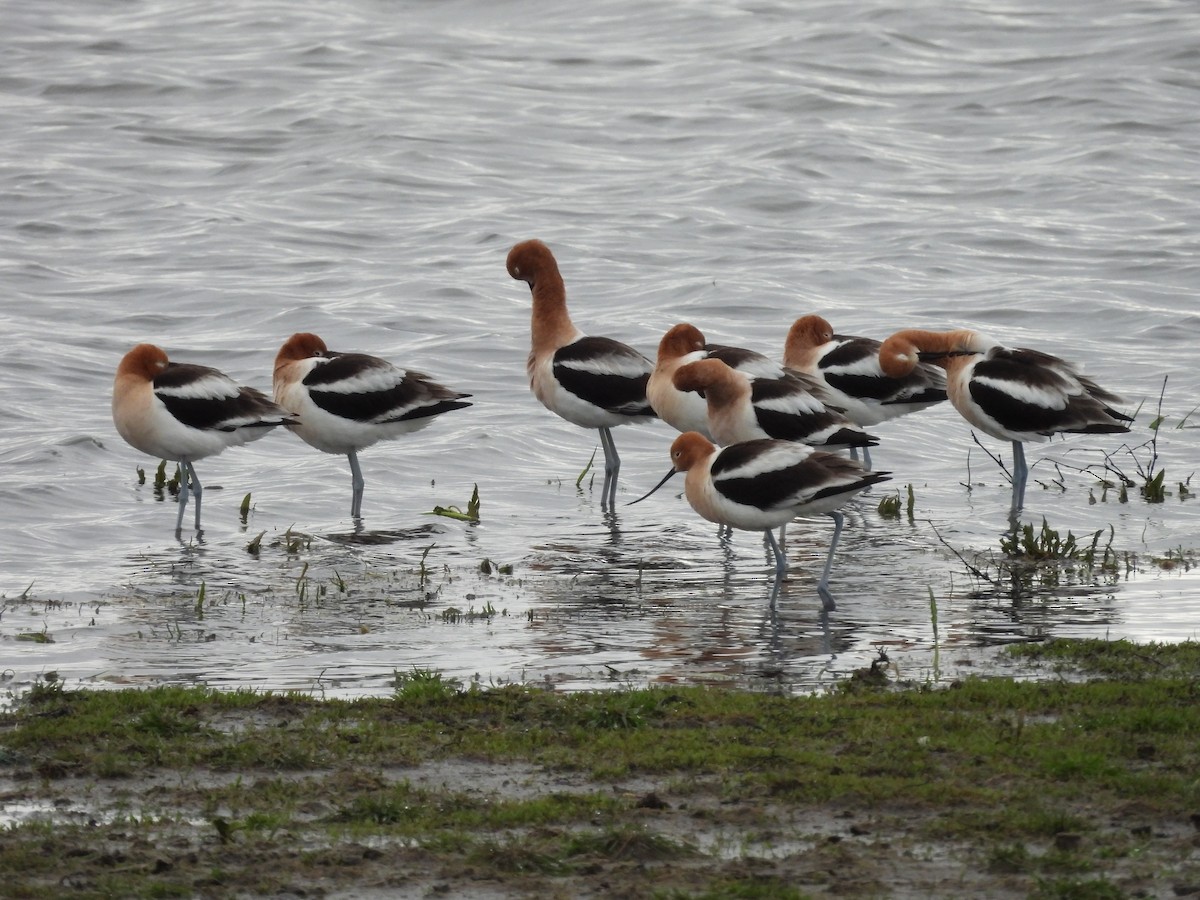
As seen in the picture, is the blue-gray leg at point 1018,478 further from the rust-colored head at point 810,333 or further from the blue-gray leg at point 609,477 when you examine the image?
the blue-gray leg at point 609,477

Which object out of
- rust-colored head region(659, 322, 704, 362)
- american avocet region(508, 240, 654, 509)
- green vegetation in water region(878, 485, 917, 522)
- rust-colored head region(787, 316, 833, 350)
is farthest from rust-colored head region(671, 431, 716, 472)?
rust-colored head region(787, 316, 833, 350)

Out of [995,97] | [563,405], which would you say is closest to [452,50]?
[995,97]

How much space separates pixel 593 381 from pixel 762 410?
2.25 meters

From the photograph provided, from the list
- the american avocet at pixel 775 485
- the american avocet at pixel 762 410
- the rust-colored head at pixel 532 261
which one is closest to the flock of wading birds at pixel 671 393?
the american avocet at pixel 762 410

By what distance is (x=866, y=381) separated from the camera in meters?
14.0

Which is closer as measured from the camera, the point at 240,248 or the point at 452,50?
the point at 240,248

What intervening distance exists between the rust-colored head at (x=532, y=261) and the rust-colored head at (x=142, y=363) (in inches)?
139

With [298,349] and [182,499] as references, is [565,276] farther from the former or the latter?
[182,499]

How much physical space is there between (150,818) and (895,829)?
2538 millimetres

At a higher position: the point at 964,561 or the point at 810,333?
the point at 810,333

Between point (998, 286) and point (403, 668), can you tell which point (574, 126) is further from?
point (403, 668)

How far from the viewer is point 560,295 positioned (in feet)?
49.6

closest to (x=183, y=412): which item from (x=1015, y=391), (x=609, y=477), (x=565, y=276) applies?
(x=609, y=477)

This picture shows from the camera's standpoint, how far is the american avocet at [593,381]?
14.1 m
